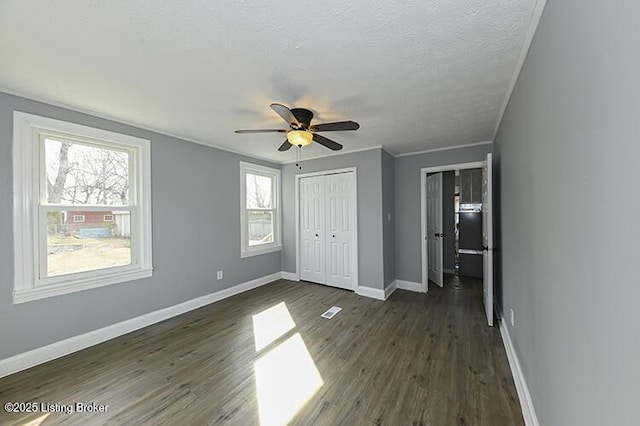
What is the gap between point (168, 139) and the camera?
3.38 meters

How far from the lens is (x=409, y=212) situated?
176 inches

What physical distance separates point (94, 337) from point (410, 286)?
433 centimetres

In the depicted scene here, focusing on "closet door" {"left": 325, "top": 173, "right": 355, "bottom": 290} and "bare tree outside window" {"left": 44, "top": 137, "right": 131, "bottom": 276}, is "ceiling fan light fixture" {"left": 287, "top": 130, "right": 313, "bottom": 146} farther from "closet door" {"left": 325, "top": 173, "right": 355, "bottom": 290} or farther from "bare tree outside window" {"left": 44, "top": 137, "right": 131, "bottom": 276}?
"bare tree outside window" {"left": 44, "top": 137, "right": 131, "bottom": 276}

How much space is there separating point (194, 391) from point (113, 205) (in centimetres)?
222

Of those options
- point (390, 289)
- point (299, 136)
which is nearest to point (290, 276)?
point (390, 289)

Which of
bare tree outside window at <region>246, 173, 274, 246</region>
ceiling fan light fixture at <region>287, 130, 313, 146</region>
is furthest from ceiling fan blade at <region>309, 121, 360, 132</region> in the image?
bare tree outside window at <region>246, 173, 274, 246</region>

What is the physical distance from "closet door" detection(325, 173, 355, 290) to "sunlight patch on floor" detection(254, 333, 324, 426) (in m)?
1.93

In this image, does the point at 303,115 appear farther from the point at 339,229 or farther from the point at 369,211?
the point at 339,229

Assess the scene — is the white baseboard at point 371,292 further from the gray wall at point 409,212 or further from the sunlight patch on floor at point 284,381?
the sunlight patch on floor at point 284,381

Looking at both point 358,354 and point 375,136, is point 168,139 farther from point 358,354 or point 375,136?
point 358,354

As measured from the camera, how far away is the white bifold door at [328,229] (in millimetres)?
4410

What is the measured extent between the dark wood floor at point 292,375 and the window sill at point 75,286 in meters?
0.63

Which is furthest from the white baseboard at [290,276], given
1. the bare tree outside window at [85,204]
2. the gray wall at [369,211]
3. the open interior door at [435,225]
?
the bare tree outside window at [85,204]

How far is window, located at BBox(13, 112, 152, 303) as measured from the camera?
7.51 feet
